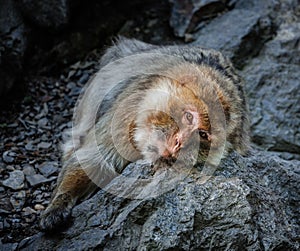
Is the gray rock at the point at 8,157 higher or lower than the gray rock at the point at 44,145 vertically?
higher

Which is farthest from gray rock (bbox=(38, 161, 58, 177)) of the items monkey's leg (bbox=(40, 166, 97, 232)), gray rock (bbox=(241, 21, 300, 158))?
gray rock (bbox=(241, 21, 300, 158))

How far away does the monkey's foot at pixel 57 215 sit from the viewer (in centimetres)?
351

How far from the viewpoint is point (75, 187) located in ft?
13.0

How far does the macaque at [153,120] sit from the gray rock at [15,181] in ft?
1.47

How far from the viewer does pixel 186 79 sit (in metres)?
3.76

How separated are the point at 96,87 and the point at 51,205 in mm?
1330

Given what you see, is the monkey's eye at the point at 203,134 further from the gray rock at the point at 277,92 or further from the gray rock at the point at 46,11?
the gray rock at the point at 46,11

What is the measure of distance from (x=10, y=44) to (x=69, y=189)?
5.99ft

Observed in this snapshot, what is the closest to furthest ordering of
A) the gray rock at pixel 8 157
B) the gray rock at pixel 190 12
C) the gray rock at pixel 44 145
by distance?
the gray rock at pixel 8 157 < the gray rock at pixel 44 145 < the gray rock at pixel 190 12

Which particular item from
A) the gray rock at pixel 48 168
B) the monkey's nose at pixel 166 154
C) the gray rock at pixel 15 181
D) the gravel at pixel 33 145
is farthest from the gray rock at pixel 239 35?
the monkey's nose at pixel 166 154

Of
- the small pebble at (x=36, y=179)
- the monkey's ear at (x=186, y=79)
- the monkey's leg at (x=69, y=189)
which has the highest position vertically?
the monkey's ear at (x=186, y=79)

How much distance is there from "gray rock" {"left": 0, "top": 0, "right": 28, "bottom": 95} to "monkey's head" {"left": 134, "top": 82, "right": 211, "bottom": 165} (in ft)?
6.52

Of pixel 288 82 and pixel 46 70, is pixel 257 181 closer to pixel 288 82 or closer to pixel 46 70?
pixel 288 82

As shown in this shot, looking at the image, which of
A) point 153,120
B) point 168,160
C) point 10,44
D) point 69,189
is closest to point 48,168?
point 69,189
